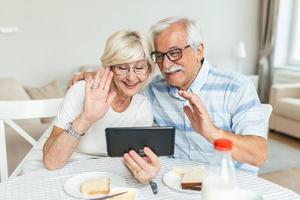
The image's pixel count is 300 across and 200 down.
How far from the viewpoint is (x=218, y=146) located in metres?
0.68

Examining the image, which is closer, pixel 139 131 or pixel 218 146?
pixel 218 146

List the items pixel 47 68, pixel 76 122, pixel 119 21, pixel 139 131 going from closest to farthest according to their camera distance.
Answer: pixel 139 131, pixel 76 122, pixel 47 68, pixel 119 21

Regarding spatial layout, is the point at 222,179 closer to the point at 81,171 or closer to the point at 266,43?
the point at 81,171

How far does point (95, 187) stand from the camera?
102 centimetres

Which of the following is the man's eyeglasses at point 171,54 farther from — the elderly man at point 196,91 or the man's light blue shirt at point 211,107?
the man's light blue shirt at point 211,107

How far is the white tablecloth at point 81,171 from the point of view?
1.00m

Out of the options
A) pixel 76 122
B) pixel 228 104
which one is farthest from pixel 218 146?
pixel 228 104

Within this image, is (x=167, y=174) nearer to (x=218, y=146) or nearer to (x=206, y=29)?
(x=218, y=146)

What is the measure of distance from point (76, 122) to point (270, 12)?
4.01 meters

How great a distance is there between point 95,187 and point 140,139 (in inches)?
8.1

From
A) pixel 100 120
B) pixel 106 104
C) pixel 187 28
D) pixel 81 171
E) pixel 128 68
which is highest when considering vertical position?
pixel 187 28

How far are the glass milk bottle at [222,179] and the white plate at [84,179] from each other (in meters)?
0.41

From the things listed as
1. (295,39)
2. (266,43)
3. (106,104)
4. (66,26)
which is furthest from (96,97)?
(295,39)

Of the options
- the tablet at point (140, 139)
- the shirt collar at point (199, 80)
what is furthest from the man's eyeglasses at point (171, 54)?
the tablet at point (140, 139)
